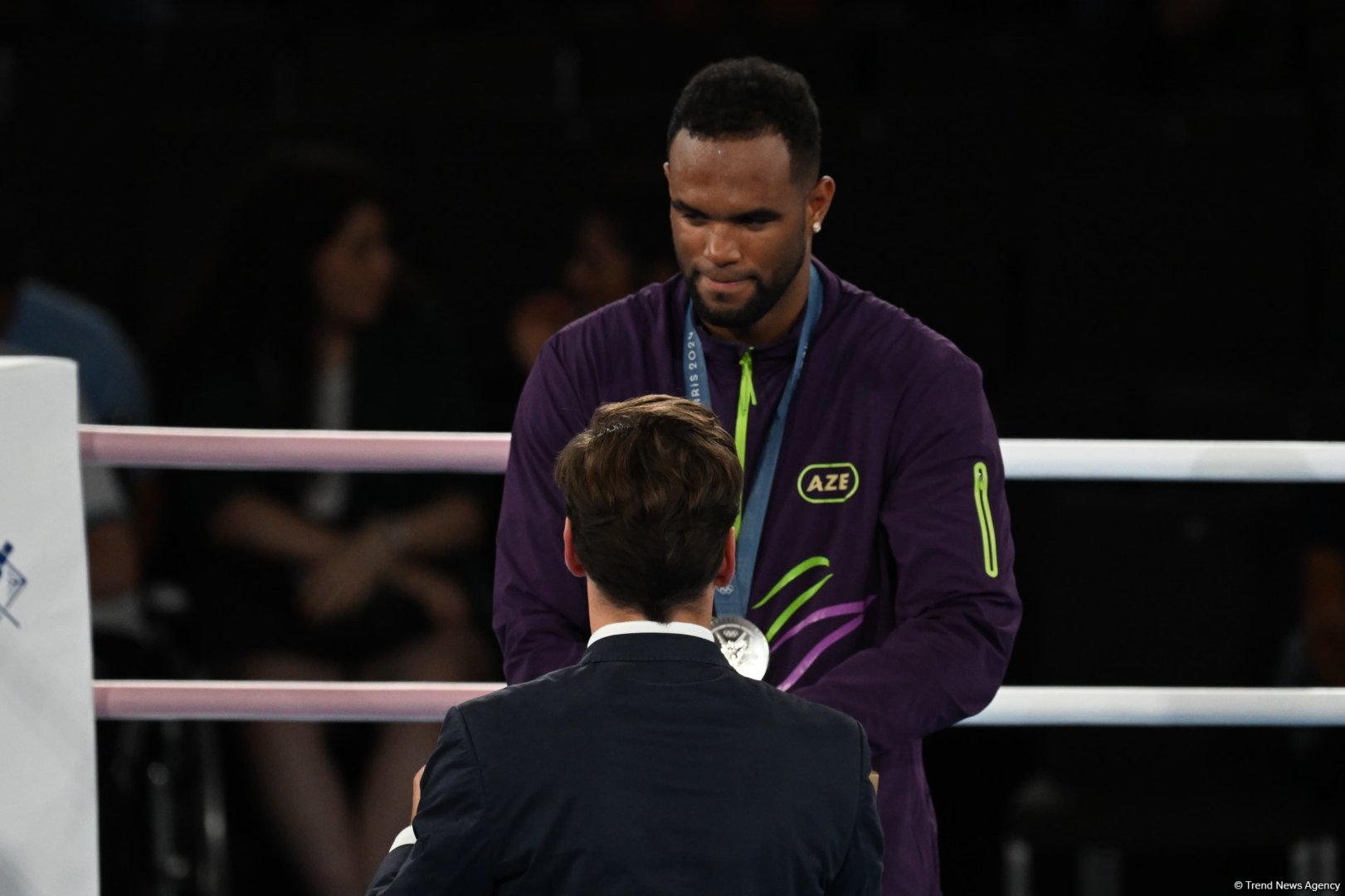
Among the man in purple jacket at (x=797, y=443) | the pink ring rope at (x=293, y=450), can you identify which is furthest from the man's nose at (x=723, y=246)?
the pink ring rope at (x=293, y=450)

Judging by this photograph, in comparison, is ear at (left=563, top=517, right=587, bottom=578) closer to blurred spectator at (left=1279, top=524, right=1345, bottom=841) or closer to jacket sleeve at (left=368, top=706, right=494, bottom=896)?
jacket sleeve at (left=368, top=706, right=494, bottom=896)

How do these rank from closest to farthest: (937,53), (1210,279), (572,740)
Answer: (572,740) → (1210,279) → (937,53)

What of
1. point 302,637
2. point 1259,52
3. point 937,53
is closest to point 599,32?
point 937,53

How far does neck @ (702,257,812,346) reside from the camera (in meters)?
1.85

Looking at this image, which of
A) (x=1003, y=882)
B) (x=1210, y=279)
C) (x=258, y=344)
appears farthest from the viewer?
(x=1210, y=279)

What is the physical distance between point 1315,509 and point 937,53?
1.97 m

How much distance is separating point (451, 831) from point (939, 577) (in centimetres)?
64

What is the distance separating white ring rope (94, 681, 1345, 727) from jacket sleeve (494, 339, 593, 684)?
35cm

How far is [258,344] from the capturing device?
341 centimetres

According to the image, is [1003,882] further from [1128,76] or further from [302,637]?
[1128,76]

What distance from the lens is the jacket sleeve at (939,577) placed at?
1.68 m

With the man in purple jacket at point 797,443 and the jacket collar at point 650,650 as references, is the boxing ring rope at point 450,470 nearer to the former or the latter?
the man in purple jacket at point 797,443

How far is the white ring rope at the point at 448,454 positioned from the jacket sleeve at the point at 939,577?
1.04 feet

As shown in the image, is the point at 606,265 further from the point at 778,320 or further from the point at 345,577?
the point at 778,320
